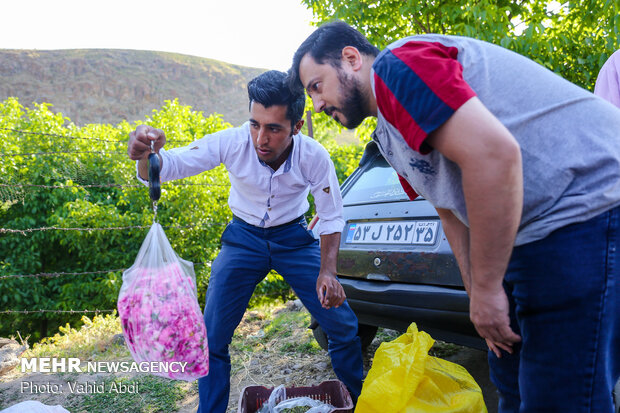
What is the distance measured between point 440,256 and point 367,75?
1234 mm

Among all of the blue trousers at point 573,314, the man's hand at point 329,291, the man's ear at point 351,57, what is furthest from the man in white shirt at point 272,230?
the blue trousers at point 573,314

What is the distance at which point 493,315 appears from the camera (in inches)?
49.5

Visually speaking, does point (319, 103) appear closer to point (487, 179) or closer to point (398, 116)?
point (398, 116)

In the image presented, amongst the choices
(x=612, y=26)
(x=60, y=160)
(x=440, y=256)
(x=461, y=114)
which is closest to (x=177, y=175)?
(x=440, y=256)

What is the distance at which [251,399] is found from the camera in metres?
2.50

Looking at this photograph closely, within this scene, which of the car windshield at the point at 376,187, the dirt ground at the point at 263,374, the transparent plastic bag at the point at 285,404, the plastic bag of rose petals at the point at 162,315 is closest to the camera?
the plastic bag of rose petals at the point at 162,315

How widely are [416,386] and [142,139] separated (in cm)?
159

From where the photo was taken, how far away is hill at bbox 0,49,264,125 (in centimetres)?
5856

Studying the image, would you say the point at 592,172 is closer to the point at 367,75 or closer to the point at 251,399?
the point at 367,75

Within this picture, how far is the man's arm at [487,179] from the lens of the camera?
103 cm

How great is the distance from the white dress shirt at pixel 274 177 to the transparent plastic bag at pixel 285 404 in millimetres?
913

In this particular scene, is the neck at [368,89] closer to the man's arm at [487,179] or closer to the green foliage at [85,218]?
the man's arm at [487,179]

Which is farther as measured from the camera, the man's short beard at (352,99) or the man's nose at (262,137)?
the man's nose at (262,137)

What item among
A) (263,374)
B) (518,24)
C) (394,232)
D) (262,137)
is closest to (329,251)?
(394,232)
